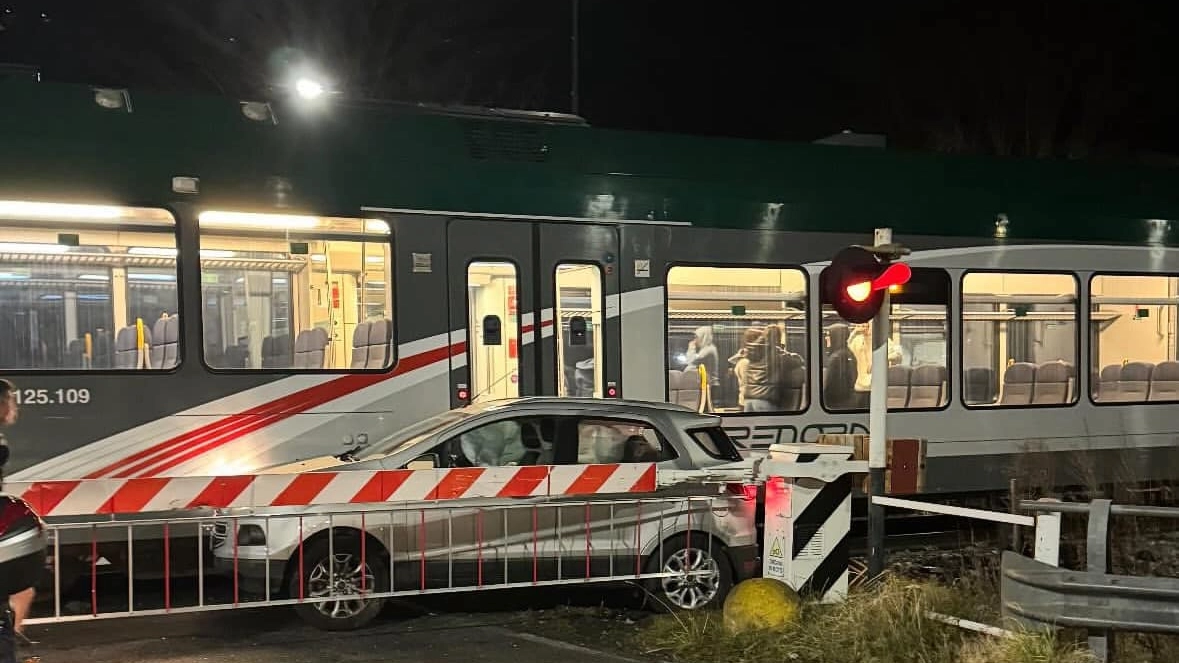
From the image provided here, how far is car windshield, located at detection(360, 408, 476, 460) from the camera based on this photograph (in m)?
7.27

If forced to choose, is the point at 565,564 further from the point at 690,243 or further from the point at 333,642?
the point at 690,243

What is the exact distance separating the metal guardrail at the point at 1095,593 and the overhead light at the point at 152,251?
244 inches

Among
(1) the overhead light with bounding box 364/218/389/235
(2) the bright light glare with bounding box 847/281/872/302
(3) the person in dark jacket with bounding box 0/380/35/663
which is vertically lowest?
(3) the person in dark jacket with bounding box 0/380/35/663

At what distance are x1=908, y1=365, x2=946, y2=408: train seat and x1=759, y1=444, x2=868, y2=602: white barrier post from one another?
392cm

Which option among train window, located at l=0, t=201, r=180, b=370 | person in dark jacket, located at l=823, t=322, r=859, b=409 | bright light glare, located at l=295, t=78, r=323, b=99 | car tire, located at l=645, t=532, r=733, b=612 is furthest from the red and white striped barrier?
bright light glare, located at l=295, t=78, r=323, b=99

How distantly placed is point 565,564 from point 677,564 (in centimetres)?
81

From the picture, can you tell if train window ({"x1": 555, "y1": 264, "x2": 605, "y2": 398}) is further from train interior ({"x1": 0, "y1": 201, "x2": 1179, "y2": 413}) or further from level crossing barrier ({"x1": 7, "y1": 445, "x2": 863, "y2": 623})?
level crossing barrier ({"x1": 7, "y1": 445, "x2": 863, "y2": 623})

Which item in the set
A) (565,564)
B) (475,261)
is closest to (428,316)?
(475,261)

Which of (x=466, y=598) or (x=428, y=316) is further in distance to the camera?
(x=428, y=316)

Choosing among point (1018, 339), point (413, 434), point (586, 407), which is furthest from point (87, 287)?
point (1018, 339)

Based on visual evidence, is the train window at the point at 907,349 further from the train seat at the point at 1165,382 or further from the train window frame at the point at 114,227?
the train window frame at the point at 114,227

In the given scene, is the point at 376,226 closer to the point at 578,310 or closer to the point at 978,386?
the point at 578,310

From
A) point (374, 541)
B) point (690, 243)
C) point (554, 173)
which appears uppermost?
point (554, 173)

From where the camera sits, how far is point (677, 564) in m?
7.25
